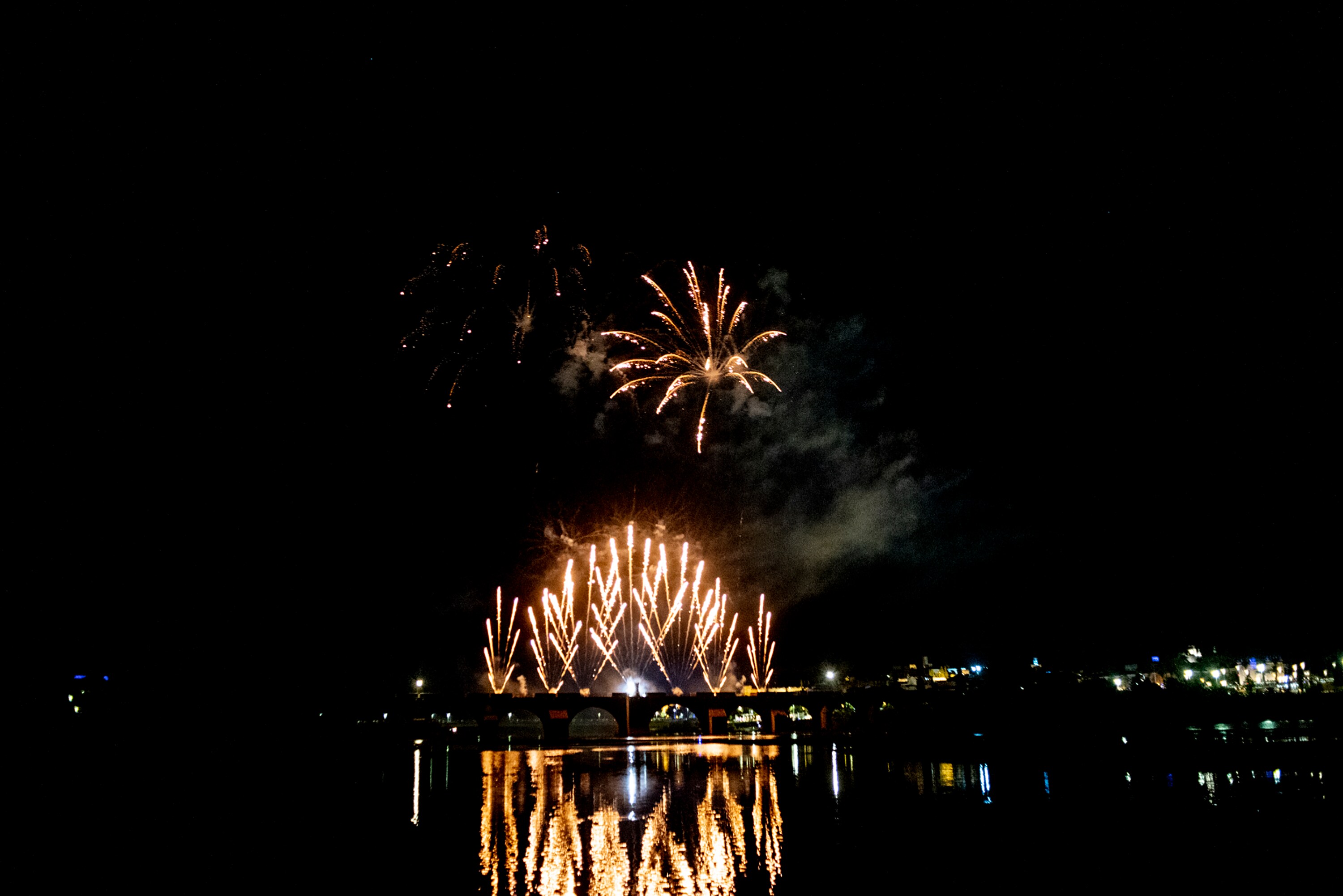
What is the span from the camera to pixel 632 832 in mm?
19969

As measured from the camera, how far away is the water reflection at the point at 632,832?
14.5m

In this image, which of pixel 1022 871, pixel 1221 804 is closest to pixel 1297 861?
pixel 1022 871

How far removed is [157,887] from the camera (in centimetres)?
1507

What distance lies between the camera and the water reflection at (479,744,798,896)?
1452 centimetres

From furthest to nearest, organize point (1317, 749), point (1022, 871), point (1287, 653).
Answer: point (1287, 653) < point (1317, 749) < point (1022, 871)

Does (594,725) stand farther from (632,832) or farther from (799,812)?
(632,832)

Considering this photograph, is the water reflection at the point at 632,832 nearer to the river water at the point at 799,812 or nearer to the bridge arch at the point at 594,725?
the river water at the point at 799,812

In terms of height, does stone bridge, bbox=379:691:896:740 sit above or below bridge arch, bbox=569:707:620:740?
above

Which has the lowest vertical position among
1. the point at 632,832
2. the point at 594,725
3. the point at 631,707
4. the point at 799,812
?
the point at 594,725

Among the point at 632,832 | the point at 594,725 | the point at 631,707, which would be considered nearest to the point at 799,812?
the point at 632,832

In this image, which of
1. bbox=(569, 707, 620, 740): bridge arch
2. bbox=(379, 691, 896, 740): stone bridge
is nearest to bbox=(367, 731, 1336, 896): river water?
bbox=(379, 691, 896, 740): stone bridge

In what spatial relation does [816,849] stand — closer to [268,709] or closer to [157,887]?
[157,887]

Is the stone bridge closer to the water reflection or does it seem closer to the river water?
the river water

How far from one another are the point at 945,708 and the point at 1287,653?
63.5 m
